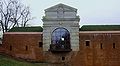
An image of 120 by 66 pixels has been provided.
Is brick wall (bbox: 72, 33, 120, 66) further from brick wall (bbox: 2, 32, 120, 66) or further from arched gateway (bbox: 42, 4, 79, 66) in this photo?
arched gateway (bbox: 42, 4, 79, 66)

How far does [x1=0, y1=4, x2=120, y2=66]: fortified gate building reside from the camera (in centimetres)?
3350

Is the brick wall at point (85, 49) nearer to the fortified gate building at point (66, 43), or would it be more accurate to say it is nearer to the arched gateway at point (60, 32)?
the fortified gate building at point (66, 43)

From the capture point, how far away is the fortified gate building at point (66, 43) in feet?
110

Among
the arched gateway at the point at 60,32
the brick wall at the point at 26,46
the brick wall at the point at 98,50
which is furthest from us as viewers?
the brick wall at the point at 26,46

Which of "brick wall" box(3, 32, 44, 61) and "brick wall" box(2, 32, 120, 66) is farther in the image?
"brick wall" box(3, 32, 44, 61)

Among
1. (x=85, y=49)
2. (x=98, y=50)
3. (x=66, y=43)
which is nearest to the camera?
(x=98, y=50)

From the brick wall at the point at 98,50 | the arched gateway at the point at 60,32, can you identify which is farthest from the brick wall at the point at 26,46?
the brick wall at the point at 98,50

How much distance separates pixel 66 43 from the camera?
112 feet

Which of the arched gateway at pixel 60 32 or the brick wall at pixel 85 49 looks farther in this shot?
the arched gateway at pixel 60 32

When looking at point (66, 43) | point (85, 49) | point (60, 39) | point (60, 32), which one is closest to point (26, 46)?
point (60, 39)

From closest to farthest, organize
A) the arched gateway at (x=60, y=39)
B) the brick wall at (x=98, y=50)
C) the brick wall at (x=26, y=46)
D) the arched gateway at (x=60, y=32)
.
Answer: the brick wall at (x=98, y=50), the arched gateway at (x=60, y=32), the arched gateway at (x=60, y=39), the brick wall at (x=26, y=46)

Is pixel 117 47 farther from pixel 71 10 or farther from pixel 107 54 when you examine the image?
pixel 71 10

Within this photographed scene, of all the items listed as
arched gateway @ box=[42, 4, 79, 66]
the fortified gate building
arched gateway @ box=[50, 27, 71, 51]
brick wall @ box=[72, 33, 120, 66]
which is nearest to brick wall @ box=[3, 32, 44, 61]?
the fortified gate building

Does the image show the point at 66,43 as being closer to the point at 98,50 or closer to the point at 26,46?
the point at 98,50
